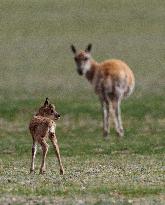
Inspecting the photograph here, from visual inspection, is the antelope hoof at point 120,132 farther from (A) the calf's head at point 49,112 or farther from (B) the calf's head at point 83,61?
(A) the calf's head at point 49,112

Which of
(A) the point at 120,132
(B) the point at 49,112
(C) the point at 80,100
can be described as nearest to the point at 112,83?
(A) the point at 120,132

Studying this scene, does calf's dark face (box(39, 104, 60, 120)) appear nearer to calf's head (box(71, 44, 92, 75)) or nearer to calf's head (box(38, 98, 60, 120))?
calf's head (box(38, 98, 60, 120))

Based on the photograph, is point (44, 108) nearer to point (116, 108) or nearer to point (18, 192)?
point (18, 192)

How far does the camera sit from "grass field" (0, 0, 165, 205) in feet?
48.5

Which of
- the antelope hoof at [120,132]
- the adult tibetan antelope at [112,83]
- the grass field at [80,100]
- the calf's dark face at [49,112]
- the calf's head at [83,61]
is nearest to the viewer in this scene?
the grass field at [80,100]

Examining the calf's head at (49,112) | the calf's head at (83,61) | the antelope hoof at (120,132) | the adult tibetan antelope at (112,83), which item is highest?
the calf's head at (83,61)

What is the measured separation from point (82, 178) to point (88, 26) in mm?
39877

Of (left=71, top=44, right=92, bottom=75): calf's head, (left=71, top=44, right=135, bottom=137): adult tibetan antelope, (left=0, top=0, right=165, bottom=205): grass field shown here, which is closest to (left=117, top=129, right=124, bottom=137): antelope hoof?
(left=0, top=0, right=165, bottom=205): grass field

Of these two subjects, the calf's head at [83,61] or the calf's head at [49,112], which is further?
the calf's head at [83,61]

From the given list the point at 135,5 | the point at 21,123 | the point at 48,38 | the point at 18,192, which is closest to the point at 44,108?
the point at 18,192

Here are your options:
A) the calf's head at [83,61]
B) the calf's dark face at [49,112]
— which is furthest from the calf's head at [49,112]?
the calf's head at [83,61]

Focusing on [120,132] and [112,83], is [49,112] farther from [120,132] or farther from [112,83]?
[112,83]

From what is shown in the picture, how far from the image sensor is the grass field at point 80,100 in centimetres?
1478

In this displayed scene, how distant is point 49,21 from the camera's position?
56781 mm
